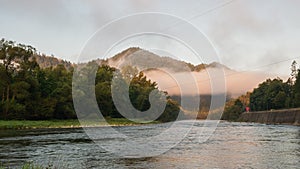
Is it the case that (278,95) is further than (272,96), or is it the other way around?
(272,96)

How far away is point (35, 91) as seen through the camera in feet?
298

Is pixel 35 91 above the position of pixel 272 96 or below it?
below

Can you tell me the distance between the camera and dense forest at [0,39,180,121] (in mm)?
79250

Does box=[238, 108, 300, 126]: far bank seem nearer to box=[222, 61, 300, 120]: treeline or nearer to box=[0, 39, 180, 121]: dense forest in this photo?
box=[222, 61, 300, 120]: treeline

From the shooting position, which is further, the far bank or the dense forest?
the far bank

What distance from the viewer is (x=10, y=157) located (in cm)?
2355

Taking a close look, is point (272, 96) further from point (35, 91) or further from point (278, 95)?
point (35, 91)

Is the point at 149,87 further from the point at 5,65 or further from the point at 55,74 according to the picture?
the point at 5,65

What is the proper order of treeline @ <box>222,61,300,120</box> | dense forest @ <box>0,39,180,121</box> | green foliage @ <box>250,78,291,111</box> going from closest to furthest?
dense forest @ <box>0,39,180,121</box>, treeline @ <box>222,61,300,120</box>, green foliage @ <box>250,78,291,111</box>

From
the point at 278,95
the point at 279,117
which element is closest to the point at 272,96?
the point at 278,95

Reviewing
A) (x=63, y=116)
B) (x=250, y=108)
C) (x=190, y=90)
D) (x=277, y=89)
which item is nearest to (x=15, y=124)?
(x=63, y=116)

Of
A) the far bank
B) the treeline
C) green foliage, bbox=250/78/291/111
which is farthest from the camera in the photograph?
green foliage, bbox=250/78/291/111

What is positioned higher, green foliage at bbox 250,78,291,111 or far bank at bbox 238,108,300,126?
green foliage at bbox 250,78,291,111

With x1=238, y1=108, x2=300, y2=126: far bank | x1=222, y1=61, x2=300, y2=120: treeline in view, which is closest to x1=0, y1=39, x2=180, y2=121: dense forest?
x1=238, y1=108, x2=300, y2=126: far bank
